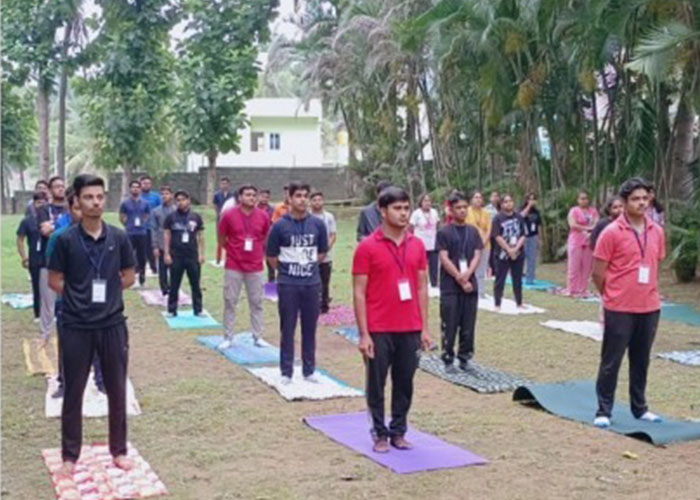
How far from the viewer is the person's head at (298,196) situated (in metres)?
8.57

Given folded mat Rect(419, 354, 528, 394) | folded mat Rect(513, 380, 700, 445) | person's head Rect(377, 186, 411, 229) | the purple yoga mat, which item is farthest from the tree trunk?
person's head Rect(377, 186, 411, 229)

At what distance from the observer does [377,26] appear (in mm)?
23906

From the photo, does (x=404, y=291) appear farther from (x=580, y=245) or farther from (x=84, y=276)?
(x=580, y=245)

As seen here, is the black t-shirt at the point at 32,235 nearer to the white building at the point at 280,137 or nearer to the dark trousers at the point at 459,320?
the dark trousers at the point at 459,320

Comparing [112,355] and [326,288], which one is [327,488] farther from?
[326,288]

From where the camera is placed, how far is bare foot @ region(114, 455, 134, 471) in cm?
607

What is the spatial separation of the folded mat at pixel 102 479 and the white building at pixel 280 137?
43.2m

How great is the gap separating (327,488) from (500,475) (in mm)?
1052

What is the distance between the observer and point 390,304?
20.9 ft

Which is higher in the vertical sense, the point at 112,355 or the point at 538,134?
the point at 538,134

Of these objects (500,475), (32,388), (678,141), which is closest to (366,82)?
(678,141)

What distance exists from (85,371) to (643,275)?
372cm

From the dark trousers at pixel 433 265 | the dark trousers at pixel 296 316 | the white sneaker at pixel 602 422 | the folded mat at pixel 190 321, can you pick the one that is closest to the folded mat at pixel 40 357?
the folded mat at pixel 190 321

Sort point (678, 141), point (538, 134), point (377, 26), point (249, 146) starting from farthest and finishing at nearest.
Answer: point (249, 146) → point (377, 26) → point (538, 134) → point (678, 141)
